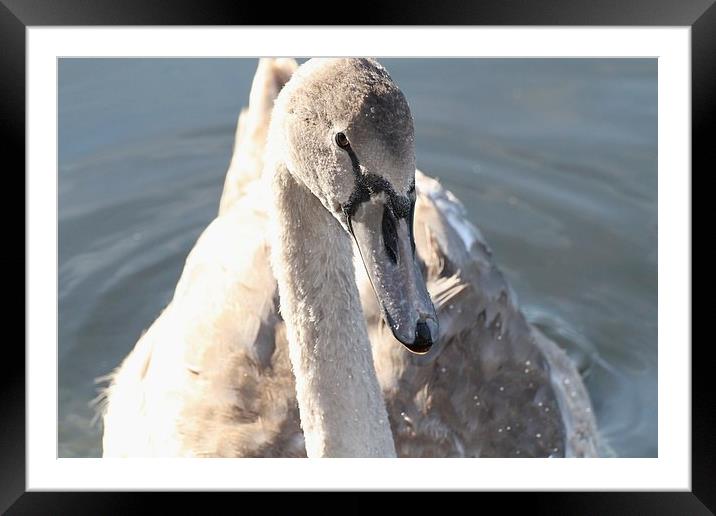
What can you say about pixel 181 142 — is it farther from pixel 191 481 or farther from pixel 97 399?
pixel 191 481

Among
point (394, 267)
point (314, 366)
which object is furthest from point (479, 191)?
point (394, 267)

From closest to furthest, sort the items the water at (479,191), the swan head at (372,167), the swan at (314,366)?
the swan head at (372,167) → the swan at (314,366) → the water at (479,191)

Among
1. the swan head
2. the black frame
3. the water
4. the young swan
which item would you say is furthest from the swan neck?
the water

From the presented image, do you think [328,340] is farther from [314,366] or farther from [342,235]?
[342,235]

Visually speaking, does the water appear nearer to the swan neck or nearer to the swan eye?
the swan neck

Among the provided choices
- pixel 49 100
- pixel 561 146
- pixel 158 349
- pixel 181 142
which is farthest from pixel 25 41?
pixel 561 146

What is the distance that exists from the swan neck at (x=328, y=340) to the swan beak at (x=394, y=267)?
0.50 meters

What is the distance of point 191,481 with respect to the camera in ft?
11.3

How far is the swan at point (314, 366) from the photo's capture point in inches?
153

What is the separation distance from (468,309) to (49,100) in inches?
78.9

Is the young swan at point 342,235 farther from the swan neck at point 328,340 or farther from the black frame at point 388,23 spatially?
the black frame at point 388,23

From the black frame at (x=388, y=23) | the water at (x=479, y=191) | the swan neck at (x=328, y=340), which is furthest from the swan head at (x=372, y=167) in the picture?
the water at (x=479, y=191)

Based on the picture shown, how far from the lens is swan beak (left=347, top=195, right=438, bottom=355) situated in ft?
10.4

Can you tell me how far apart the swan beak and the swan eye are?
156mm
